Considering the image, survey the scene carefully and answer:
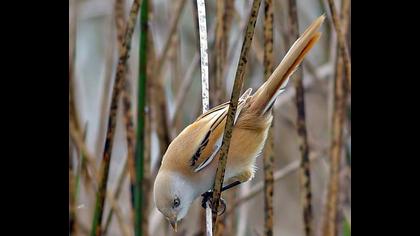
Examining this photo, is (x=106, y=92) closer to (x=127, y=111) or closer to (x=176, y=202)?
(x=127, y=111)

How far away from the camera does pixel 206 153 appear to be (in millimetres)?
983

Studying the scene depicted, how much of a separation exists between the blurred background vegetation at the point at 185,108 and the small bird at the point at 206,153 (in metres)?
0.07

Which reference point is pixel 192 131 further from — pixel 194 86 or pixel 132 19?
pixel 194 86

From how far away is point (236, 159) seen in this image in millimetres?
1016

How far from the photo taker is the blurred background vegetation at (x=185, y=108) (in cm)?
122

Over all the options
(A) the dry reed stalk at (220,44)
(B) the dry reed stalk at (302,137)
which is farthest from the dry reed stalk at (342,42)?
(A) the dry reed stalk at (220,44)

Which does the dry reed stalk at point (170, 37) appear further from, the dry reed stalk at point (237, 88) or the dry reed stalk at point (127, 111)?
the dry reed stalk at point (237, 88)

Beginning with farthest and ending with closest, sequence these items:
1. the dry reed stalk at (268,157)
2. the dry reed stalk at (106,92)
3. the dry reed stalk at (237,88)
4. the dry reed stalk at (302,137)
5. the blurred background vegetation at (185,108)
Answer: the dry reed stalk at (106,92) < the blurred background vegetation at (185,108) < the dry reed stalk at (302,137) < the dry reed stalk at (268,157) < the dry reed stalk at (237,88)

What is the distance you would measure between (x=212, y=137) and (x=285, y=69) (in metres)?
0.17
